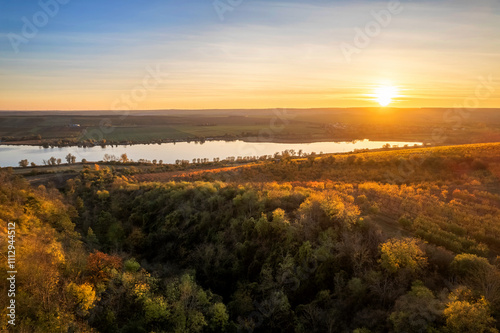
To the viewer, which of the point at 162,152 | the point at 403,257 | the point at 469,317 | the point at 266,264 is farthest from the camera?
the point at 162,152

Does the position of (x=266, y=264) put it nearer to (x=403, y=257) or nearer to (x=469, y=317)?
(x=403, y=257)

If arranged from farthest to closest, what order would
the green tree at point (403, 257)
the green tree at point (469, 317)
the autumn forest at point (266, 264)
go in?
the green tree at point (403, 257)
the autumn forest at point (266, 264)
the green tree at point (469, 317)

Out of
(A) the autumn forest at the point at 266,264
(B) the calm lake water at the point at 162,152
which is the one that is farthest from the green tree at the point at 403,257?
(B) the calm lake water at the point at 162,152

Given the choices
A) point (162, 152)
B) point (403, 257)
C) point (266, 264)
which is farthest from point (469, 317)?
point (162, 152)

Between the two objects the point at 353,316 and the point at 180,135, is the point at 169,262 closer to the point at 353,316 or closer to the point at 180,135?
the point at 353,316

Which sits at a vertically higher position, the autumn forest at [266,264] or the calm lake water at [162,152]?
the calm lake water at [162,152]

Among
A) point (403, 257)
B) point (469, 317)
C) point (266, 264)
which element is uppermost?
point (403, 257)

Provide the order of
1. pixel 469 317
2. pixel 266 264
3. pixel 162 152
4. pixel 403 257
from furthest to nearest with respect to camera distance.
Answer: pixel 162 152 < pixel 266 264 < pixel 403 257 < pixel 469 317

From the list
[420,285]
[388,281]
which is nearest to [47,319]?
[388,281]

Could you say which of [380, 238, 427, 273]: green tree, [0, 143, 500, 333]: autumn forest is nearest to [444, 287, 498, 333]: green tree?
[0, 143, 500, 333]: autumn forest

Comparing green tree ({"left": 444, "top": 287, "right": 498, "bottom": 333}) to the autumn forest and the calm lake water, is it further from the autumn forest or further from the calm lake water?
the calm lake water

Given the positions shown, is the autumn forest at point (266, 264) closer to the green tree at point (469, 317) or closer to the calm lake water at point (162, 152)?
the green tree at point (469, 317)

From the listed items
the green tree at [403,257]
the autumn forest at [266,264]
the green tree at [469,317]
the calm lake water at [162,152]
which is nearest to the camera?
the green tree at [469,317]
